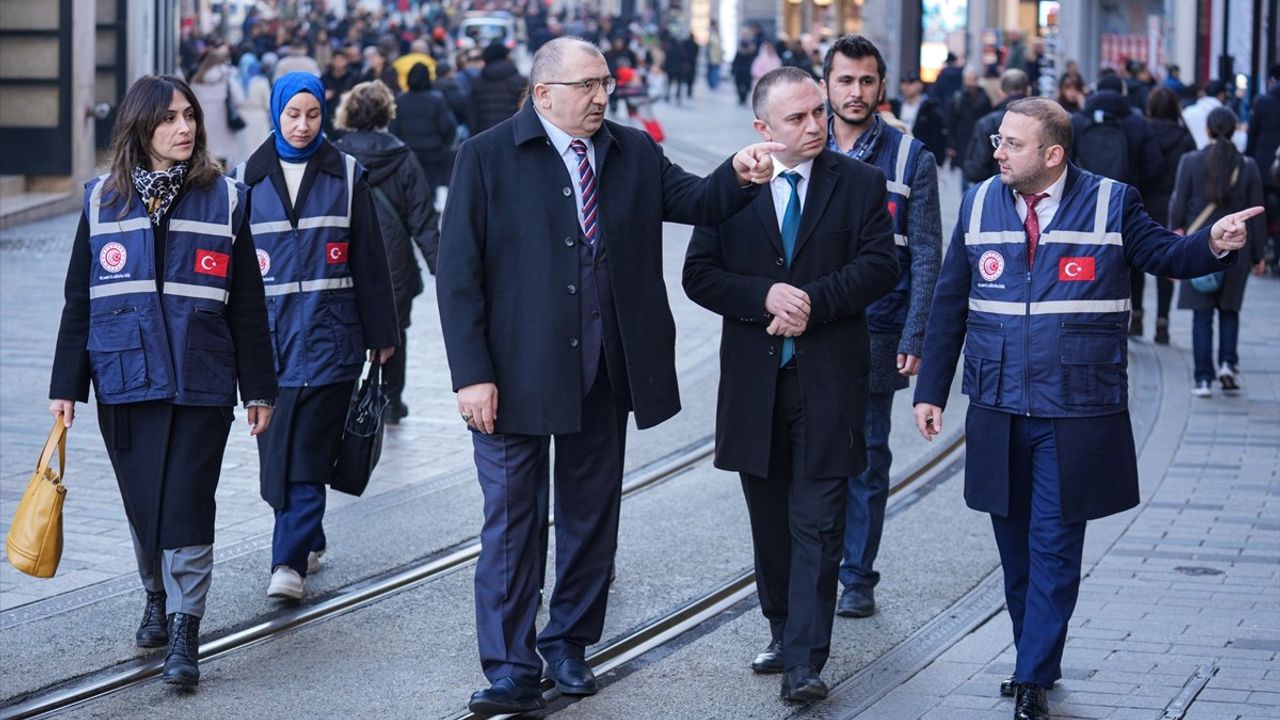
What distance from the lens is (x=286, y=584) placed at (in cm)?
689

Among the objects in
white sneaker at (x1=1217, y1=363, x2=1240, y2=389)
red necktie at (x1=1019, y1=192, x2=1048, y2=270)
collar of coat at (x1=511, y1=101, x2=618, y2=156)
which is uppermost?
collar of coat at (x1=511, y1=101, x2=618, y2=156)

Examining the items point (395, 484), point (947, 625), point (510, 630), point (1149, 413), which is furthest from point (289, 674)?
point (1149, 413)

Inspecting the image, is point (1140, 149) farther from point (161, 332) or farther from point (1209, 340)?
point (161, 332)

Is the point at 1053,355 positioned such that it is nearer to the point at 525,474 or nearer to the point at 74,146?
the point at 525,474

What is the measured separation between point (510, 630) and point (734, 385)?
1.01 meters

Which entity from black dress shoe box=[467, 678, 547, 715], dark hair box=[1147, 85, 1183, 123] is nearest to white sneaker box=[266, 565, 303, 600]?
black dress shoe box=[467, 678, 547, 715]

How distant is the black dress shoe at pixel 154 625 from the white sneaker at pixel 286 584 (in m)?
0.53

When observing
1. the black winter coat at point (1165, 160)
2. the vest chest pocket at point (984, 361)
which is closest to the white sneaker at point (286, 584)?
the vest chest pocket at point (984, 361)

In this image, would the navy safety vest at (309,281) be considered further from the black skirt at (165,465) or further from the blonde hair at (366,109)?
the blonde hair at (366,109)

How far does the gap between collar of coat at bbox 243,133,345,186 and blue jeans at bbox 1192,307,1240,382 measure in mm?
6171

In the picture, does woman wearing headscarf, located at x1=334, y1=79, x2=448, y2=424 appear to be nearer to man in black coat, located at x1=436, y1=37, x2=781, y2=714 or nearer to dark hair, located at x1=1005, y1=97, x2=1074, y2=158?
man in black coat, located at x1=436, y1=37, x2=781, y2=714

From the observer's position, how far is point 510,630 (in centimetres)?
571

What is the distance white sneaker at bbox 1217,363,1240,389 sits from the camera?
11758mm

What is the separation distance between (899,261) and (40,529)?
2.84 metres
